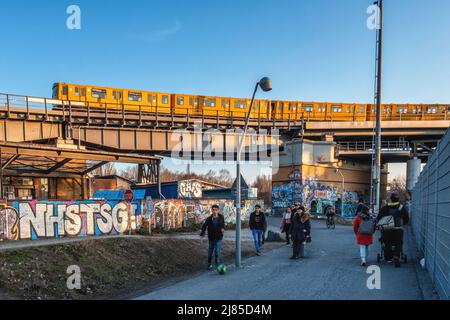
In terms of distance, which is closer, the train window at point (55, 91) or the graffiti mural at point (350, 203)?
the train window at point (55, 91)

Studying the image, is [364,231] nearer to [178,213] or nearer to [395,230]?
[395,230]

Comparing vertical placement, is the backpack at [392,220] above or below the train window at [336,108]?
below

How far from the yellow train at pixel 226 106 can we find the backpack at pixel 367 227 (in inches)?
964

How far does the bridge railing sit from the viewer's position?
2845 cm

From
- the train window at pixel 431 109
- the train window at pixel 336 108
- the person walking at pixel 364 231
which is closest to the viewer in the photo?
the person walking at pixel 364 231

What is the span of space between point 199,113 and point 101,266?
2856 centimetres

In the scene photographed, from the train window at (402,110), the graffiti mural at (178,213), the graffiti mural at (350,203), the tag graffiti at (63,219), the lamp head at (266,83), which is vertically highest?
the train window at (402,110)

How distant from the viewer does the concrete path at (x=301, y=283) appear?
22.8 feet

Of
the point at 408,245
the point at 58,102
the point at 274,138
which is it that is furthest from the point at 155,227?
the point at 274,138

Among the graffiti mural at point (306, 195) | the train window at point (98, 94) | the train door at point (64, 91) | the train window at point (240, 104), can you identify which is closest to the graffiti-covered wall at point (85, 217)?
the train window at point (98, 94)

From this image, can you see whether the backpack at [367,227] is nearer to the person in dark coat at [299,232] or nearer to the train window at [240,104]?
the person in dark coat at [299,232]

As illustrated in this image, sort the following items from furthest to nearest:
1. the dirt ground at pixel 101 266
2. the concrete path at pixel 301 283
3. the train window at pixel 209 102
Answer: the train window at pixel 209 102, the dirt ground at pixel 101 266, the concrete path at pixel 301 283

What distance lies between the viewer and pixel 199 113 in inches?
1490

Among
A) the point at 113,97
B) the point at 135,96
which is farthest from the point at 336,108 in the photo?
the point at 113,97
